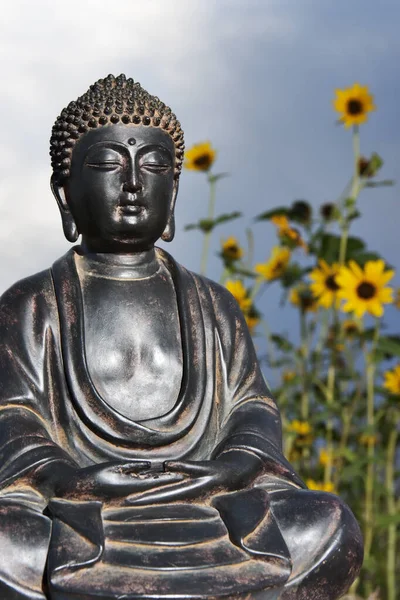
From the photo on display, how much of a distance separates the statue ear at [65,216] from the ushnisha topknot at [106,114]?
3 cm

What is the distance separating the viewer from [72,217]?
14.9 feet

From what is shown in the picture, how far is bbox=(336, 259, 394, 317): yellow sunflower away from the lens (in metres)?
5.74

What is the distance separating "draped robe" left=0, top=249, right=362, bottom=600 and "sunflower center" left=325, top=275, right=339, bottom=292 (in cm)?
138

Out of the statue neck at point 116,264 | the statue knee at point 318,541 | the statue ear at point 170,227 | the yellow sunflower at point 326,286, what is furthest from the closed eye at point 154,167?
the yellow sunflower at point 326,286

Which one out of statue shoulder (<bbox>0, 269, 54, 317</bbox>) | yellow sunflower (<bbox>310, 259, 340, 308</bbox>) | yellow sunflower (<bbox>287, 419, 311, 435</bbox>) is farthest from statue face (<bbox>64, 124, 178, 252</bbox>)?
yellow sunflower (<bbox>287, 419, 311, 435</bbox>)

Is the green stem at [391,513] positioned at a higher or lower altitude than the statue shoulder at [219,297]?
lower

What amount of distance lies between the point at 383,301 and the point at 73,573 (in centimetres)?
262

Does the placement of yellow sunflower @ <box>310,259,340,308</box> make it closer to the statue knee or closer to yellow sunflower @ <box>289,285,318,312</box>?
yellow sunflower @ <box>289,285,318,312</box>

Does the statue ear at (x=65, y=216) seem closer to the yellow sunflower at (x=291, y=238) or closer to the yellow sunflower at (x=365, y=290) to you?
the yellow sunflower at (x=365, y=290)

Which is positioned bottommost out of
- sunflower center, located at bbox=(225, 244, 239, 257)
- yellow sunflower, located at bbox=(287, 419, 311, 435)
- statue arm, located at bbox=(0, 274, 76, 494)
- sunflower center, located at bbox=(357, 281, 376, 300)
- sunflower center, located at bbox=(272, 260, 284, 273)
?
yellow sunflower, located at bbox=(287, 419, 311, 435)

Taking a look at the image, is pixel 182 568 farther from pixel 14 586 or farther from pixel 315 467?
pixel 315 467

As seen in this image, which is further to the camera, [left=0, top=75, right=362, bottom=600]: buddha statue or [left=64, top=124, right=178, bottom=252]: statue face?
[left=64, top=124, right=178, bottom=252]: statue face

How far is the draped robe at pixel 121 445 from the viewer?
3662 mm

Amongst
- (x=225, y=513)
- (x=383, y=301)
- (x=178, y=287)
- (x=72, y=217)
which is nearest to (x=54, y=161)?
(x=72, y=217)
